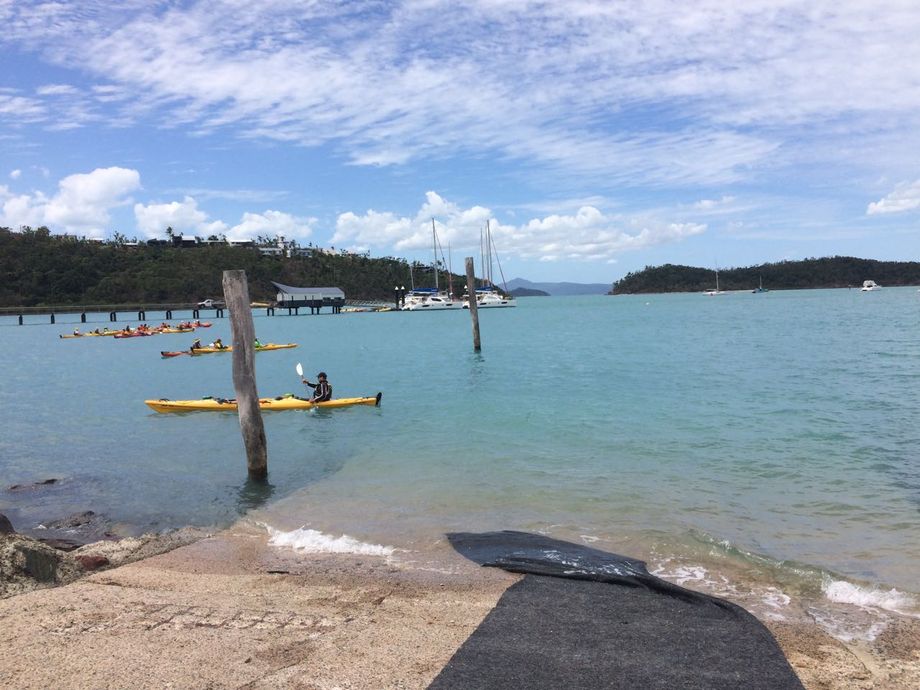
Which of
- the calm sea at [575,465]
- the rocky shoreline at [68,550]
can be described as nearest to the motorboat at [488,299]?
the calm sea at [575,465]

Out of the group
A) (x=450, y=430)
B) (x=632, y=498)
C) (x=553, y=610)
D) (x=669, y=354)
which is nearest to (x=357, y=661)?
(x=553, y=610)

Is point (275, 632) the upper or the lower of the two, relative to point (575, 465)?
upper

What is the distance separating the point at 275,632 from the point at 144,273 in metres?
126

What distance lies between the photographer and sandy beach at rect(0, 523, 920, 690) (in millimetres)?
4457

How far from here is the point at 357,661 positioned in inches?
183

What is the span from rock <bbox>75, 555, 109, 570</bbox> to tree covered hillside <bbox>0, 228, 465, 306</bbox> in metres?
91.0

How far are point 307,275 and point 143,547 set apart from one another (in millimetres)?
144929

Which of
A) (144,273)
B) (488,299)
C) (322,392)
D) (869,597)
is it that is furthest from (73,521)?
(144,273)

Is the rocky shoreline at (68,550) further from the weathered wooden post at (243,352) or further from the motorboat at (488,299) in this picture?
the motorboat at (488,299)

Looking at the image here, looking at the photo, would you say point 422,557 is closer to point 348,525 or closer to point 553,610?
point 348,525

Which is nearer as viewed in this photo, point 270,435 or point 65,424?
point 270,435

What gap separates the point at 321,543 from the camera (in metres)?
8.14

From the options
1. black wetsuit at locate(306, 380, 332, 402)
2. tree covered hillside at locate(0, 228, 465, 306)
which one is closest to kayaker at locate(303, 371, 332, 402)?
black wetsuit at locate(306, 380, 332, 402)

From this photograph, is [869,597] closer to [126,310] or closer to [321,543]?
[321,543]
